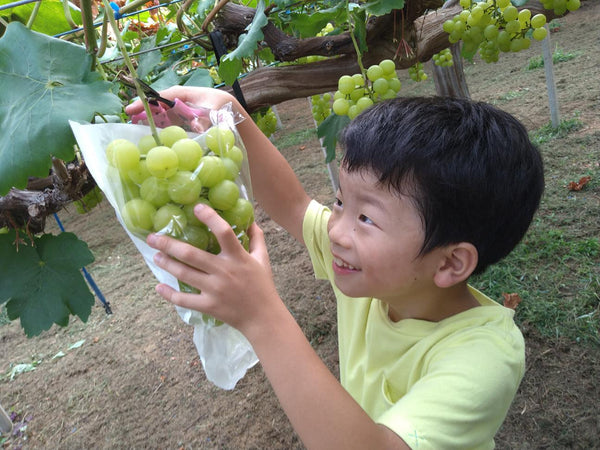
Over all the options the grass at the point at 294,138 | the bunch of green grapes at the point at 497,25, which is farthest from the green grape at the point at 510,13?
the grass at the point at 294,138

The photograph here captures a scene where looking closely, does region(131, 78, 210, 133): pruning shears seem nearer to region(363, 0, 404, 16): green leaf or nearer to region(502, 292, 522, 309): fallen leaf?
region(363, 0, 404, 16): green leaf

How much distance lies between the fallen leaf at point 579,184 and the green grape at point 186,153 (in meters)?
3.26

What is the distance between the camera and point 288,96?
6.37 ft

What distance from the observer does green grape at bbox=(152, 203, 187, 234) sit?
62cm

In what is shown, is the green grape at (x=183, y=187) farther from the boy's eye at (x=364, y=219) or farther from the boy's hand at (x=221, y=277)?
the boy's eye at (x=364, y=219)

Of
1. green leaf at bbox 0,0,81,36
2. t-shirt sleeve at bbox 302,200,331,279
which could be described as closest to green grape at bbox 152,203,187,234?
t-shirt sleeve at bbox 302,200,331,279

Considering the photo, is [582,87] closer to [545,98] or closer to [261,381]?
[545,98]

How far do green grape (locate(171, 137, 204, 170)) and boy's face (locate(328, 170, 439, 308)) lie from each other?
0.33m

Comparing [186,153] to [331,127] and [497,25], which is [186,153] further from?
[497,25]

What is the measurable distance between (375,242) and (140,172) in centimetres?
42

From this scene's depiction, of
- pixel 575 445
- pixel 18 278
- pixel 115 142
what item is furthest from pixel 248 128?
pixel 575 445

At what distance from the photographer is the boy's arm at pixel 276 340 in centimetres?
66

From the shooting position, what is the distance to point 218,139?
0.68m

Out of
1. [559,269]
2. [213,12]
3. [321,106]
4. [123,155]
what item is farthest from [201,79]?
[559,269]
